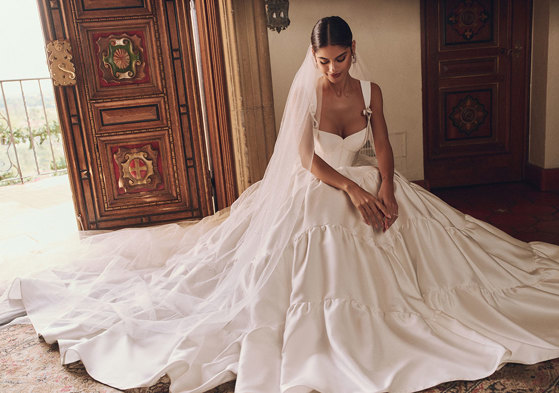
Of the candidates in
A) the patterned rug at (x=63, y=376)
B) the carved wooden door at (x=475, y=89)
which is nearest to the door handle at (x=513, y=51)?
the carved wooden door at (x=475, y=89)

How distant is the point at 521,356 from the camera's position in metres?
1.85

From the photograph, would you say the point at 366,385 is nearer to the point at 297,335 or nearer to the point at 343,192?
the point at 297,335

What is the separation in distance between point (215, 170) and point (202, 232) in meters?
1.10

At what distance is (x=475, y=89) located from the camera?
460 cm

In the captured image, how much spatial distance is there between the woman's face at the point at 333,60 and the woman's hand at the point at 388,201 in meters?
0.55

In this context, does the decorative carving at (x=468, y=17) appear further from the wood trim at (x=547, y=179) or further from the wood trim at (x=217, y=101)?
the wood trim at (x=217, y=101)

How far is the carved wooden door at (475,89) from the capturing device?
14.6 feet

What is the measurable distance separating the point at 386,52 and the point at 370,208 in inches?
102

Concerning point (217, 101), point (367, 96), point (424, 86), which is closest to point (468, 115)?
point (424, 86)

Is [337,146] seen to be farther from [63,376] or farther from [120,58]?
[120,58]

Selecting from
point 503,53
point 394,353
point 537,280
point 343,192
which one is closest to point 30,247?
point 343,192

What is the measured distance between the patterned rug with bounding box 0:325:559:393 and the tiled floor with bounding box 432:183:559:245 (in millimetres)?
1623

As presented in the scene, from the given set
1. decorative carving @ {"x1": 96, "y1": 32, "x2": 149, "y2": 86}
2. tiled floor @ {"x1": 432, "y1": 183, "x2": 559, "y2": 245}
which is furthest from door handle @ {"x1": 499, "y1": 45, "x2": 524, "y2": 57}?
decorative carving @ {"x1": 96, "y1": 32, "x2": 149, "y2": 86}

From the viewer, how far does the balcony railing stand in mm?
6820
